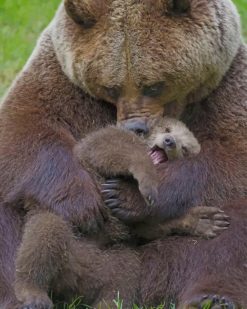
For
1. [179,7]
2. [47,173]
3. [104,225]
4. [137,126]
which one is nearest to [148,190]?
[104,225]

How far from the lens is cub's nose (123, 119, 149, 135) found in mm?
6414

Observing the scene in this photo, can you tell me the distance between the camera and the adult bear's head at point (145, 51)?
20.8 ft

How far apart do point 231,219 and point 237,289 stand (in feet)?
1.54

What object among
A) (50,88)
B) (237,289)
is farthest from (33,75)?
(237,289)

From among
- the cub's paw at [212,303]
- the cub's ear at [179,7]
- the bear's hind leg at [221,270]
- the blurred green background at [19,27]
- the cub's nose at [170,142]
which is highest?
the cub's ear at [179,7]

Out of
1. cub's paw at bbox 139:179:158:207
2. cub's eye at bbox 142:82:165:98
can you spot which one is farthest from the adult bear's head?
cub's paw at bbox 139:179:158:207

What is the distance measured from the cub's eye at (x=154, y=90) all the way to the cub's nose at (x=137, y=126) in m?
0.16

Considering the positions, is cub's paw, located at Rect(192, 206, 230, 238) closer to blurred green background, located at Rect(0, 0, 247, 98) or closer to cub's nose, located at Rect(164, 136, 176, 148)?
cub's nose, located at Rect(164, 136, 176, 148)

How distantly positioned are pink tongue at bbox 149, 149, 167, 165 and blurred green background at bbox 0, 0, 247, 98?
377 centimetres

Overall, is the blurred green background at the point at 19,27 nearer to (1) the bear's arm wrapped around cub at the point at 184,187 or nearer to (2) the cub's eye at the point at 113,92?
(2) the cub's eye at the point at 113,92

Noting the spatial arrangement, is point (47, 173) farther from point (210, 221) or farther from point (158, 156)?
point (210, 221)

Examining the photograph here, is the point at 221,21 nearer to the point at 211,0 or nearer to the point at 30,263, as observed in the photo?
the point at 211,0

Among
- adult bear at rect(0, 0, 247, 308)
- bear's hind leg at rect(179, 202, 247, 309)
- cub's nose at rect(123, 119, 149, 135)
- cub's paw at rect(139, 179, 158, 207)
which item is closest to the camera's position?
bear's hind leg at rect(179, 202, 247, 309)

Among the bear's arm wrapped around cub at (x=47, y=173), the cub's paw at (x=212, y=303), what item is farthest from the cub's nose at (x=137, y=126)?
the cub's paw at (x=212, y=303)
